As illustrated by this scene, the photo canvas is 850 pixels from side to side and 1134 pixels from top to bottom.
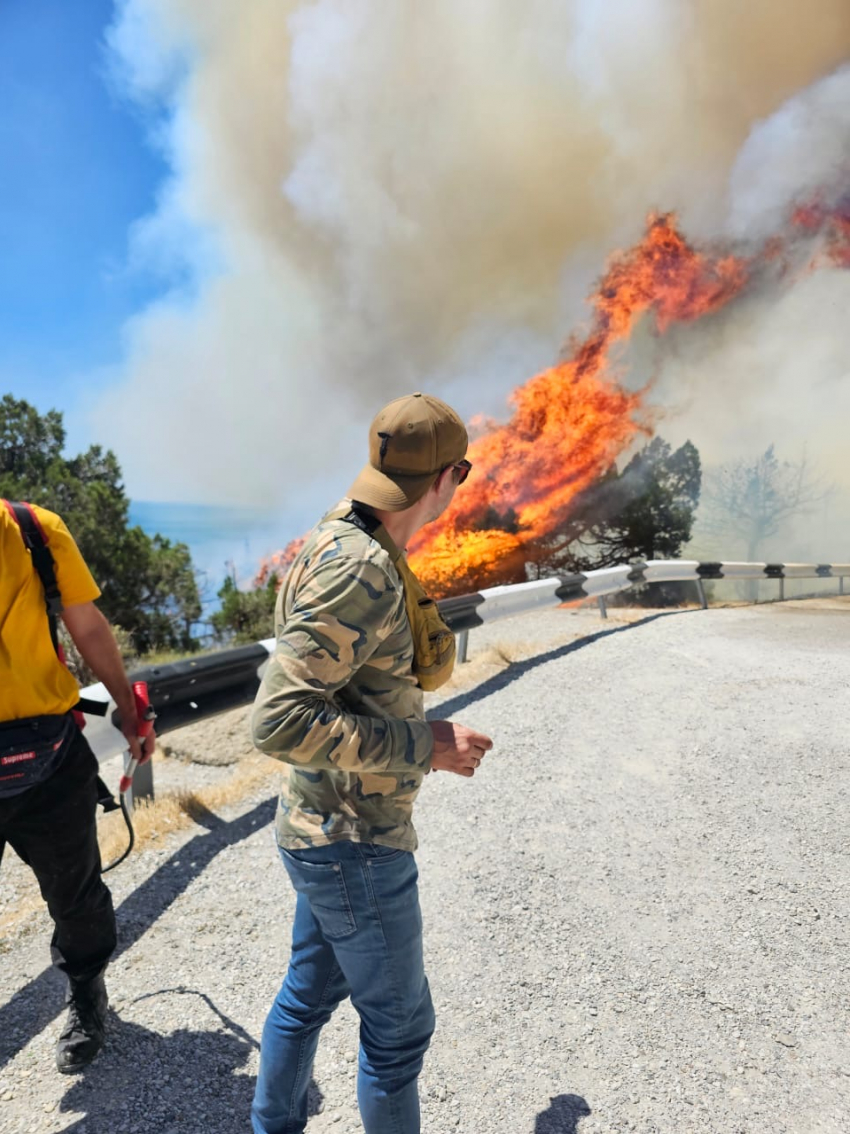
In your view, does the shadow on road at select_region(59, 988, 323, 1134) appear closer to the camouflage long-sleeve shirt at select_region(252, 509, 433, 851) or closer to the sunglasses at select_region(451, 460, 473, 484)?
the camouflage long-sleeve shirt at select_region(252, 509, 433, 851)

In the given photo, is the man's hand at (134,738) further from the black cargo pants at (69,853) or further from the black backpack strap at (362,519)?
the black backpack strap at (362,519)

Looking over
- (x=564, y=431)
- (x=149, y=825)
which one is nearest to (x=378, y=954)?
(x=149, y=825)

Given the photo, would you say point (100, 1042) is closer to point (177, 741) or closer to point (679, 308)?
point (177, 741)

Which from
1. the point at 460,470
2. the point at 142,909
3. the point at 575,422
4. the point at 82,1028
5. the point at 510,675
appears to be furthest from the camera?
the point at 575,422

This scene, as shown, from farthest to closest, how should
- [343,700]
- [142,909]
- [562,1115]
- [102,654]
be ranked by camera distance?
[142,909] → [102,654] → [562,1115] → [343,700]

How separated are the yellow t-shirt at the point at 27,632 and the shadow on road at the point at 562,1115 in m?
1.78

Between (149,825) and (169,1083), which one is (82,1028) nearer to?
(169,1083)

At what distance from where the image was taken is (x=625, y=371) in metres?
27.6

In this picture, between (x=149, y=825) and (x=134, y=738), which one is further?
(x=149, y=825)

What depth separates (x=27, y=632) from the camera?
2.02 m

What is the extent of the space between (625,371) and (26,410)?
75.4 ft

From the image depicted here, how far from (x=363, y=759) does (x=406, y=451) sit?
0.64 m

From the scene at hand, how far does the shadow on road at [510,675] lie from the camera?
4961mm

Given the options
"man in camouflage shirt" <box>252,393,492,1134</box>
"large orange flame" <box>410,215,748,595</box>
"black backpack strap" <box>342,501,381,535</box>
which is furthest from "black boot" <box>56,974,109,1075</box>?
"large orange flame" <box>410,215,748,595</box>
